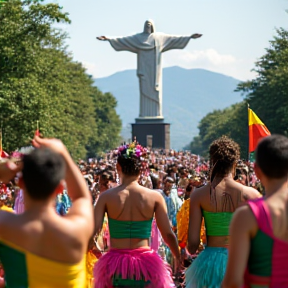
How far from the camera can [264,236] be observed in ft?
13.9

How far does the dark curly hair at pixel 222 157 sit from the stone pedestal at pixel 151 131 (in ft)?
193

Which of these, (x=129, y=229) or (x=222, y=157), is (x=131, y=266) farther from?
Result: (x=222, y=157)

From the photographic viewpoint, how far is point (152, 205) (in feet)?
23.0

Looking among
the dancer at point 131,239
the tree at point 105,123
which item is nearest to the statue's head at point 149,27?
the tree at point 105,123

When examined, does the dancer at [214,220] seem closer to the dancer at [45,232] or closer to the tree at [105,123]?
the dancer at [45,232]

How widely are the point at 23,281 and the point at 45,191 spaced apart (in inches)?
16.6

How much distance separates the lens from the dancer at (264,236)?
4223 millimetres

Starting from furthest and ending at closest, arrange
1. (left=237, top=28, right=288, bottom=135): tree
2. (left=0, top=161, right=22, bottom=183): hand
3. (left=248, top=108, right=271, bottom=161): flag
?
(left=237, top=28, right=288, bottom=135): tree
(left=248, top=108, right=271, bottom=161): flag
(left=0, top=161, right=22, bottom=183): hand

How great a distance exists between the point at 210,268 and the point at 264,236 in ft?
9.49

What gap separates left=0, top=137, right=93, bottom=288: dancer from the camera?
3.91 m

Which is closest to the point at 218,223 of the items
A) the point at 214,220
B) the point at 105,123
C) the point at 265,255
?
the point at 214,220

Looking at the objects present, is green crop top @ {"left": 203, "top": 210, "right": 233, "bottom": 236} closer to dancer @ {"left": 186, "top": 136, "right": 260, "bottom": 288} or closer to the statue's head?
dancer @ {"left": 186, "top": 136, "right": 260, "bottom": 288}

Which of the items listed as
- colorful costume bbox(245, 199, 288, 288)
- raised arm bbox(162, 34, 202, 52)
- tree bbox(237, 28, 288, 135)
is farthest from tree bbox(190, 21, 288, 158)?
colorful costume bbox(245, 199, 288, 288)

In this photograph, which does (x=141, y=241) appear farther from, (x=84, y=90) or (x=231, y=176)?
(x=84, y=90)
